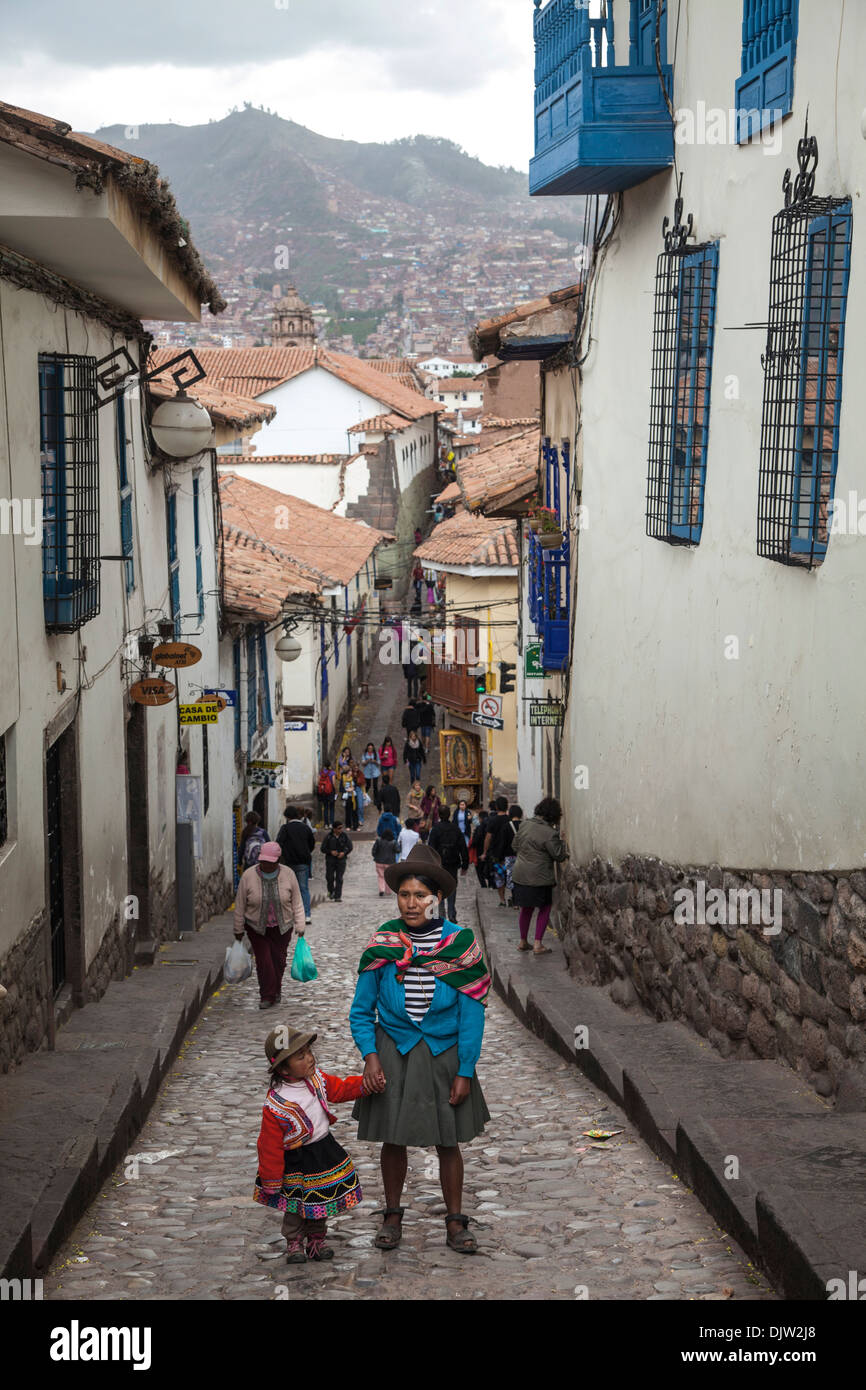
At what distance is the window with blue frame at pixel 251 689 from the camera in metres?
23.2

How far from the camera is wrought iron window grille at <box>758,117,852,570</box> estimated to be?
683 centimetres

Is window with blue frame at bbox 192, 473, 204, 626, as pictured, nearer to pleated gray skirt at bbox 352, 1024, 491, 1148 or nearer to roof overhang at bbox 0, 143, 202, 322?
roof overhang at bbox 0, 143, 202, 322

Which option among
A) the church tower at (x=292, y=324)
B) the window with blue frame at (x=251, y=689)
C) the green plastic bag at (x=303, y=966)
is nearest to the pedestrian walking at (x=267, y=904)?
the green plastic bag at (x=303, y=966)

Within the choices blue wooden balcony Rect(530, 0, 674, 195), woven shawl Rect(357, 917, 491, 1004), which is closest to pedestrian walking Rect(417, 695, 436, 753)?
blue wooden balcony Rect(530, 0, 674, 195)

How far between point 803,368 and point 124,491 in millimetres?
7242

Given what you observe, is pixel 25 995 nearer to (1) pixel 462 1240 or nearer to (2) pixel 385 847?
(1) pixel 462 1240

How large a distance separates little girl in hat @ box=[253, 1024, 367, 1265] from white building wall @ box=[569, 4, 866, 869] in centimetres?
244

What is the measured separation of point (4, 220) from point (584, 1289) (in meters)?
5.89

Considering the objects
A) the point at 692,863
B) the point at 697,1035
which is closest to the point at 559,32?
the point at 692,863

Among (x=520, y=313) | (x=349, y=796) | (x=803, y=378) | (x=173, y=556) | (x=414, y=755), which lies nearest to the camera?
(x=803, y=378)

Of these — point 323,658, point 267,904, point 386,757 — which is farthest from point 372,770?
point 267,904

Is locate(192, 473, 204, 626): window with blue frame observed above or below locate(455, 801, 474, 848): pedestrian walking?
above

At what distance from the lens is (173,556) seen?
16.2 metres
